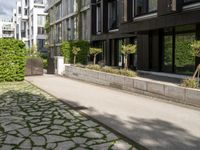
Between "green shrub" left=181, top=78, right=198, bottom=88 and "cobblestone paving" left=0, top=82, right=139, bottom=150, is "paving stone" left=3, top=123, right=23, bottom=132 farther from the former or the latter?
"green shrub" left=181, top=78, right=198, bottom=88

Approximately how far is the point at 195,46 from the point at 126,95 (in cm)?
369

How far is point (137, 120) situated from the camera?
913cm

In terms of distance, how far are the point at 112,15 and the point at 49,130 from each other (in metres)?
23.5

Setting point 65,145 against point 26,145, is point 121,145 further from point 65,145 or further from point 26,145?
point 26,145

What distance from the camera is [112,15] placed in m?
30.2

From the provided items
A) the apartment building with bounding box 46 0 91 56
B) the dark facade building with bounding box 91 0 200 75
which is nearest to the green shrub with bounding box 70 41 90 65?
the dark facade building with bounding box 91 0 200 75

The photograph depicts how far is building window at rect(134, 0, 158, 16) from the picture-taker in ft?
66.8

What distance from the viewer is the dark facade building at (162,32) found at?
629 inches

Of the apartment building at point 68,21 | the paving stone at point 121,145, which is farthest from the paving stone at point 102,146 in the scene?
the apartment building at point 68,21

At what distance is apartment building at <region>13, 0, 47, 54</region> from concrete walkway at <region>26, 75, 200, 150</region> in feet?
182

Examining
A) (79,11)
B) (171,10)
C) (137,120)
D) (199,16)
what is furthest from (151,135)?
(79,11)

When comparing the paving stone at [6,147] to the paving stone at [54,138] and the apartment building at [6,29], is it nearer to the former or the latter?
the paving stone at [54,138]

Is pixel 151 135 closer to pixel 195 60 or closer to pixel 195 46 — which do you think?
pixel 195 46

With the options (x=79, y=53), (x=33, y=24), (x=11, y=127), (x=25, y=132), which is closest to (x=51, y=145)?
(x=25, y=132)
